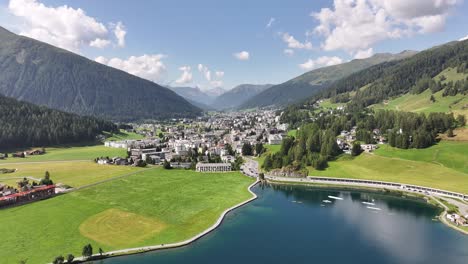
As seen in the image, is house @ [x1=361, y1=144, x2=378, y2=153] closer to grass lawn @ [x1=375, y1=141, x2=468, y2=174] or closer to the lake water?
grass lawn @ [x1=375, y1=141, x2=468, y2=174]

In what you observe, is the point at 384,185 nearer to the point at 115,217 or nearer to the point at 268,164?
the point at 268,164

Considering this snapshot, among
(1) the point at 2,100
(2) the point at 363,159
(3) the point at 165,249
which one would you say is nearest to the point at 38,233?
Answer: (3) the point at 165,249

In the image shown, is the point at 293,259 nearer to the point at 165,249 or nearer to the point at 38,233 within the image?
the point at 165,249

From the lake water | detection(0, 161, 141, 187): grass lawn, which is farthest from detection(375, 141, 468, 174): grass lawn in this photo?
detection(0, 161, 141, 187): grass lawn

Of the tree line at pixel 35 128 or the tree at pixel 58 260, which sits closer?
the tree at pixel 58 260

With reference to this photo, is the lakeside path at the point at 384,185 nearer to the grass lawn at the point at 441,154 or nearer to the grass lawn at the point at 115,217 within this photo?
the grass lawn at the point at 115,217

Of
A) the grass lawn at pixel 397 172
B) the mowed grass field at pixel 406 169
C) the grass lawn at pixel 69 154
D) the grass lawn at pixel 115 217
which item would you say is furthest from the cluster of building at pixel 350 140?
the grass lawn at pixel 69 154
